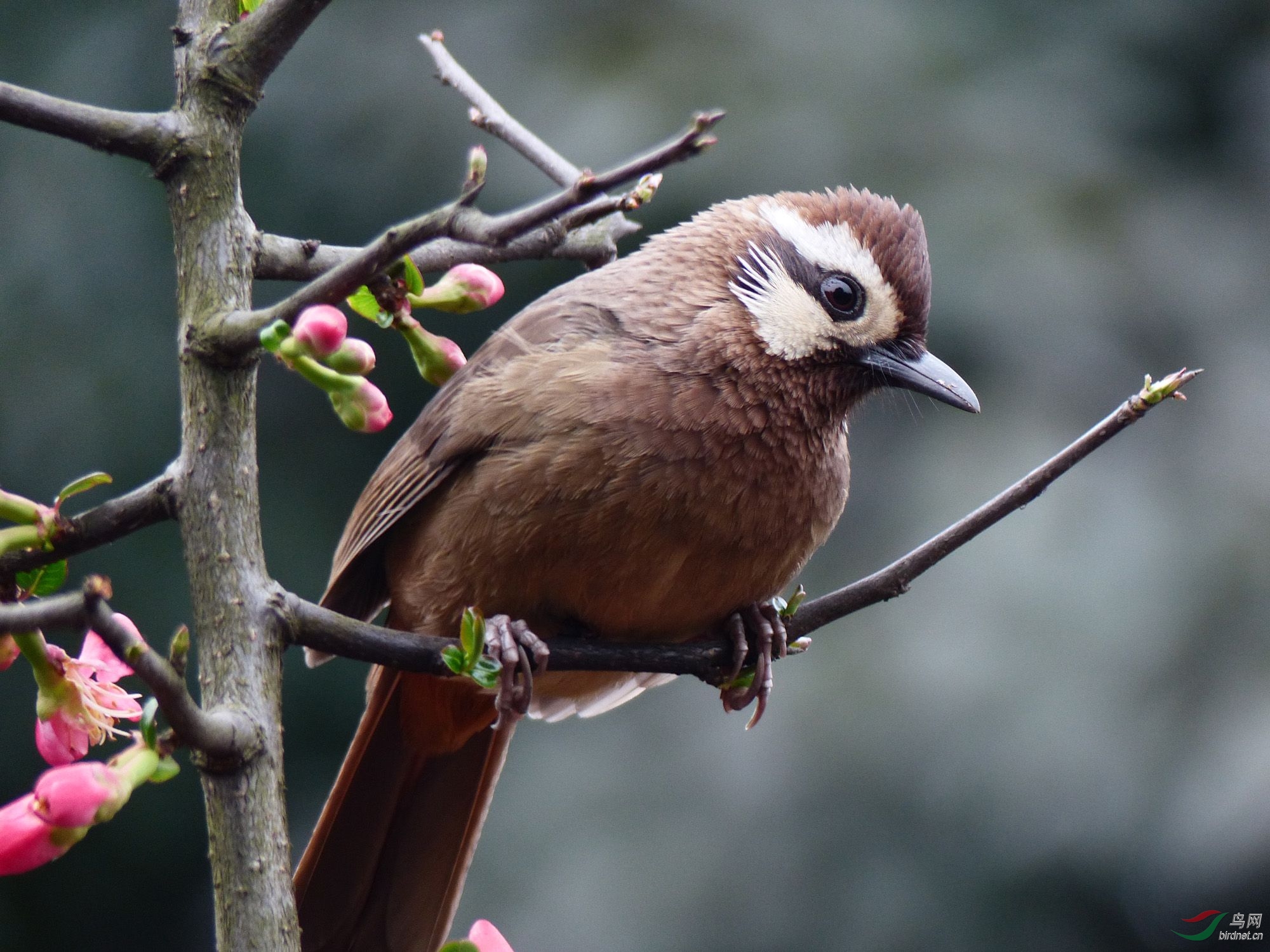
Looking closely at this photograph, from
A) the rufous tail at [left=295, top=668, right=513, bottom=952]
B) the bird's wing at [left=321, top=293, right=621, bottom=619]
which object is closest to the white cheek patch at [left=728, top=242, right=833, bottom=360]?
the bird's wing at [left=321, top=293, right=621, bottom=619]

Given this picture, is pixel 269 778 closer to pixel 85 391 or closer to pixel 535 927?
pixel 535 927

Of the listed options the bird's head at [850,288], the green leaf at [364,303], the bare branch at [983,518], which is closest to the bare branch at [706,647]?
the bare branch at [983,518]

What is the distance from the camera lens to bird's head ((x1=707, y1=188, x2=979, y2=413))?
2.98 metres

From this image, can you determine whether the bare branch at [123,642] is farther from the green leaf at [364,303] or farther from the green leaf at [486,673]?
the green leaf at [364,303]

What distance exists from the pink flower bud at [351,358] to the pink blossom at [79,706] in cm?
43

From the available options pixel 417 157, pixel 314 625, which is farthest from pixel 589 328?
pixel 417 157

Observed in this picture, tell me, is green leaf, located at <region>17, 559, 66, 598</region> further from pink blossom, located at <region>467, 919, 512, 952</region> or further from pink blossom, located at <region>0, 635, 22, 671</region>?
pink blossom, located at <region>467, 919, 512, 952</region>

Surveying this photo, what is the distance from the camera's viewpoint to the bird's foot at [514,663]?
7.73 ft

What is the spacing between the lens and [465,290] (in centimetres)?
183

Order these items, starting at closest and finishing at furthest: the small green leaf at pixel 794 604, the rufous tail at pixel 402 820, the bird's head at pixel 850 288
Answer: the small green leaf at pixel 794 604, the rufous tail at pixel 402 820, the bird's head at pixel 850 288

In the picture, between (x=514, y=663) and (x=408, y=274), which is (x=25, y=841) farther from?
(x=514, y=663)

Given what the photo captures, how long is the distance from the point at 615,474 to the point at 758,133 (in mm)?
3348

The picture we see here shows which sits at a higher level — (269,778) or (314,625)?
(314,625)

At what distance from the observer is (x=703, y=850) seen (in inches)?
184
